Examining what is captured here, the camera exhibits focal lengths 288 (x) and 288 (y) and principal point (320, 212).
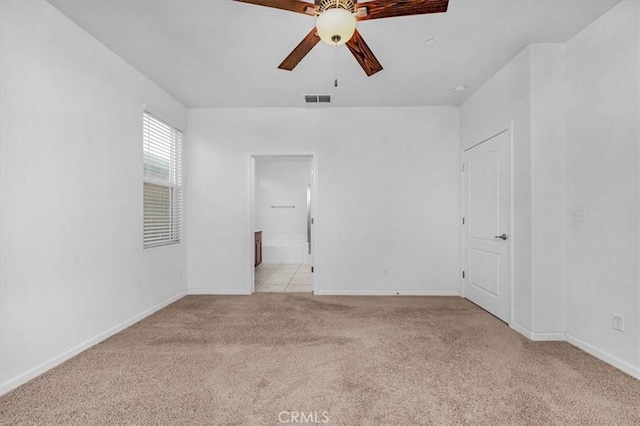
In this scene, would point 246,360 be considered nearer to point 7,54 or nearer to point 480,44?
point 7,54

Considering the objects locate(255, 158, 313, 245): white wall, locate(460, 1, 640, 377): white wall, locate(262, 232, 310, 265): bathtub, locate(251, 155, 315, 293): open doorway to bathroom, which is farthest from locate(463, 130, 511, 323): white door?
locate(255, 158, 313, 245): white wall

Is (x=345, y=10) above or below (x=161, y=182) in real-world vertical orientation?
above

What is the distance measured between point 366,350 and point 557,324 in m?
1.76

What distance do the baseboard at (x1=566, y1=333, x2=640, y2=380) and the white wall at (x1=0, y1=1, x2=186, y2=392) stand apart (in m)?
4.13

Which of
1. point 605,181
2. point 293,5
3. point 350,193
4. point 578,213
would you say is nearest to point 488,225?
point 578,213

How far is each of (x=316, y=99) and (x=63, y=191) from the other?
112 inches

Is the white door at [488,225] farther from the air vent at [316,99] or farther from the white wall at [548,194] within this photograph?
the air vent at [316,99]

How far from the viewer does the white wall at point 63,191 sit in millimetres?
1885

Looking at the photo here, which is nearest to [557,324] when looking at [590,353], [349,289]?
[590,353]

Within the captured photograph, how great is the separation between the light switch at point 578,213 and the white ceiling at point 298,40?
4.88 ft

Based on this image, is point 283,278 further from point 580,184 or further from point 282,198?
point 580,184

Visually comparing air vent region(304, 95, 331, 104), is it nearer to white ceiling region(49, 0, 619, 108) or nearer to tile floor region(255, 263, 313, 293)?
white ceiling region(49, 0, 619, 108)

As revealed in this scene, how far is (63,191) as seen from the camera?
2242 mm

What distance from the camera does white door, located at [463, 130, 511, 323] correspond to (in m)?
3.03
